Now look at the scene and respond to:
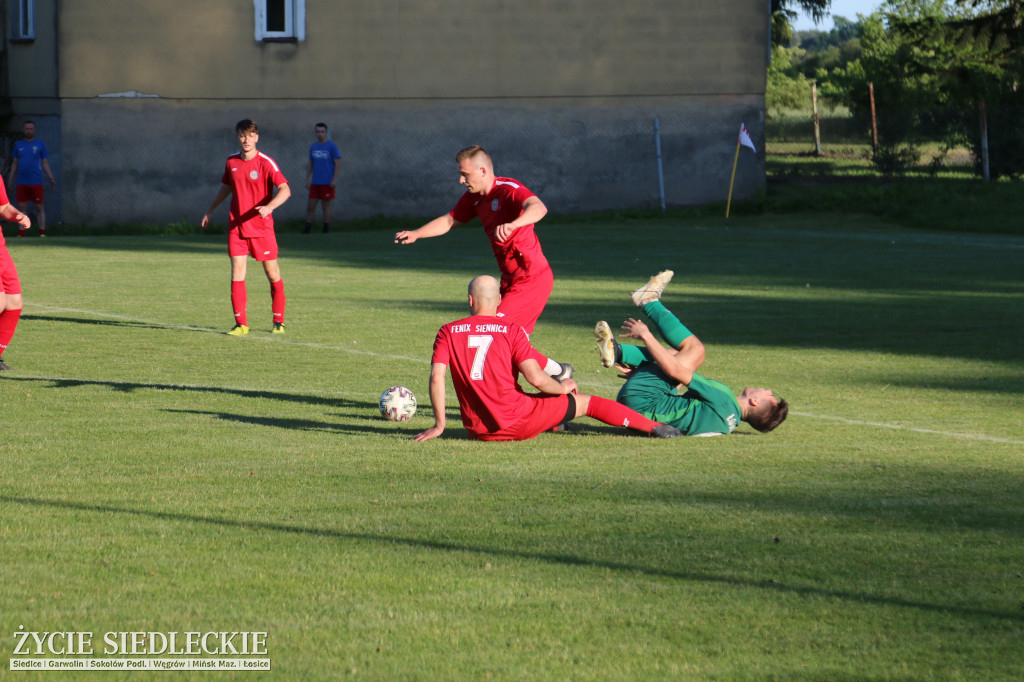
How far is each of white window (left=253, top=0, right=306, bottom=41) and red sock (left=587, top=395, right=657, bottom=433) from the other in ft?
82.0

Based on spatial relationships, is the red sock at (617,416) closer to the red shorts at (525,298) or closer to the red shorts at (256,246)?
the red shorts at (525,298)

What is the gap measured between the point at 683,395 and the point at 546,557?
3283mm

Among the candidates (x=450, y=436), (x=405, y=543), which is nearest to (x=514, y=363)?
(x=450, y=436)

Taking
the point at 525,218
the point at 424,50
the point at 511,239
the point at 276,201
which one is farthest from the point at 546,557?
the point at 424,50

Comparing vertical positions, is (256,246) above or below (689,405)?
above

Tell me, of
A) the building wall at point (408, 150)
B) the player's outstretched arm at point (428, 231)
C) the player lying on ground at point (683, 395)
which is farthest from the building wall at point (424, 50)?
the player lying on ground at point (683, 395)

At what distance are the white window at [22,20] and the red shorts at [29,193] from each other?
5176 mm

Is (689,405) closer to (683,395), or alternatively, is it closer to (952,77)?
(683,395)

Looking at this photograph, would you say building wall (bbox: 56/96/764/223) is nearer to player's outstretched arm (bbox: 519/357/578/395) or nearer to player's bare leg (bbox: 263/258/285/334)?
player's bare leg (bbox: 263/258/285/334)

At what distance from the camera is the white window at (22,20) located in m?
31.6

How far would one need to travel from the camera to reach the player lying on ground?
827 cm

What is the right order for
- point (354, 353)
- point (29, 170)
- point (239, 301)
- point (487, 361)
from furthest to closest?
point (29, 170)
point (239, 301)
point (354, 353)
point (487, 361)

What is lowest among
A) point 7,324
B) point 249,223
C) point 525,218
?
point 7,324

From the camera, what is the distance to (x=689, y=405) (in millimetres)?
8367
